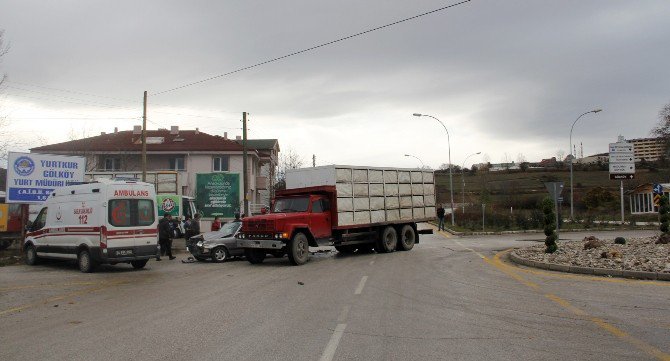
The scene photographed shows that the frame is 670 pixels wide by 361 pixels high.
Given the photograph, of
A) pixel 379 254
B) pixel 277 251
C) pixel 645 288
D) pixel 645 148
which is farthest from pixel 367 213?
pixel 645 148

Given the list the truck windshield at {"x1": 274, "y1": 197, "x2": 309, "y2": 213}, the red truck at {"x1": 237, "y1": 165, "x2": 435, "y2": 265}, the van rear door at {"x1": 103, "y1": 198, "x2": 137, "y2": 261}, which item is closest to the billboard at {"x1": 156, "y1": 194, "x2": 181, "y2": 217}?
the red truck at {"x1": 237, "y1": 165, "x2": 435, "y2": 265}

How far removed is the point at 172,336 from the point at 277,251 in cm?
1025

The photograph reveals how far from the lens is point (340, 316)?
8.27m

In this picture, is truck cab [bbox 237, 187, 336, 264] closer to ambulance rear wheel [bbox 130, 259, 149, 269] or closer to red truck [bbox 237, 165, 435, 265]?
red truck [bbox 237, 165, 435, 265]

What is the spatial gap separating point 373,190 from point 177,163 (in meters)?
33.1

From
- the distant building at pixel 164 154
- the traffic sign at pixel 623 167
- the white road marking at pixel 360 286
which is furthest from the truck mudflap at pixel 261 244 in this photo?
the traffic sign at pixel 623 167

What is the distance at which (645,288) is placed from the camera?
1070 cm

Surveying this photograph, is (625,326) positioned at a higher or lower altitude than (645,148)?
lower

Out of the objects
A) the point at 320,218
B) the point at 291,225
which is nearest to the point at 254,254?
the point at 291,225

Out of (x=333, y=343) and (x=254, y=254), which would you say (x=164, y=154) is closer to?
(x=254, y=254)

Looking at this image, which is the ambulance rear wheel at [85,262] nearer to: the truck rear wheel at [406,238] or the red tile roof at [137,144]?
the truck rear wheel at [406,238]

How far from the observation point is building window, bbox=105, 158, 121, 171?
49.9 meters

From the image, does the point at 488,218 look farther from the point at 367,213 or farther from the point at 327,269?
the point at 327,269

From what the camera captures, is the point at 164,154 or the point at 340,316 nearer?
the point at 340,316
